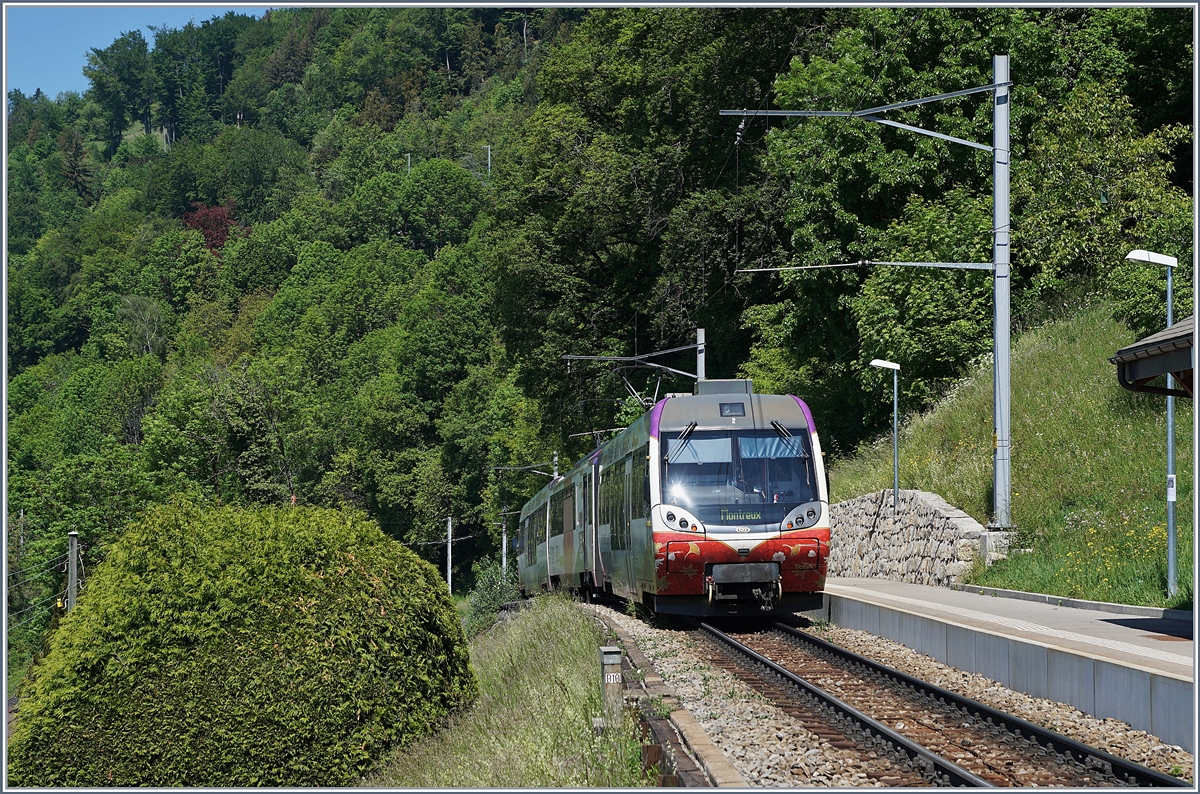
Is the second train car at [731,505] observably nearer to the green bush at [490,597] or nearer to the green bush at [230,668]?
the green bush at [230,668]

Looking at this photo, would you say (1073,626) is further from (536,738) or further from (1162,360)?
(536,738)

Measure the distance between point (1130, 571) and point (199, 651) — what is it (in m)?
12.6

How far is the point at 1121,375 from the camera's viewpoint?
1519cm

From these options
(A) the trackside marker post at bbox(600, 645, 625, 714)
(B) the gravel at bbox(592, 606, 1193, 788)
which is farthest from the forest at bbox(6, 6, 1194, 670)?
(A) the trackside marker post at bbox(600, 645, 625, 714)

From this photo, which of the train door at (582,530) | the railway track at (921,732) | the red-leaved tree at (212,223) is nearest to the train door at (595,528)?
the train door at (582,530)

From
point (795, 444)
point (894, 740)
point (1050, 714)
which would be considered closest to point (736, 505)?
point (795, 444)

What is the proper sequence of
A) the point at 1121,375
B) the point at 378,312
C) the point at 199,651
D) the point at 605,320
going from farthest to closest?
the point at 378,312 → the point at 605,320 → the point at 1121,375 → the point at 199,651

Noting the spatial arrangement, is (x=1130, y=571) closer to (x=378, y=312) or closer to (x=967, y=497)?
(x=967, y=497)

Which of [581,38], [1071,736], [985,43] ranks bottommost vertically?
[1071,736]

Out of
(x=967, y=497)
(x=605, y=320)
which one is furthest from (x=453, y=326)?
(x=967, y=497)

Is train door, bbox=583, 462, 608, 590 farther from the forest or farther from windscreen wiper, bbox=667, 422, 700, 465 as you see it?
the forest

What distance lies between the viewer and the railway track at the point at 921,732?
955 cm

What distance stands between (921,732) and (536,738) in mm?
3078

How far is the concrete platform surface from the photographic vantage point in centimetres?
1262
